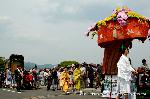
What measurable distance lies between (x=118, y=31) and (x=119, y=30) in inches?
2.8

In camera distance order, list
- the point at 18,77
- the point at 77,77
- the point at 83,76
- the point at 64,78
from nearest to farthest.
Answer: the point at 64,78 < the point at 77,77 < the point at 18,77 < the point at 83,76

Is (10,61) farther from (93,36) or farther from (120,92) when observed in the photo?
(120,92)

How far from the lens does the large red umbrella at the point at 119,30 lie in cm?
1894

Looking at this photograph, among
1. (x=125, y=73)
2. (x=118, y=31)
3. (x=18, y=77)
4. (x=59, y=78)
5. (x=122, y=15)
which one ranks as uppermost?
(x=122, y=15)

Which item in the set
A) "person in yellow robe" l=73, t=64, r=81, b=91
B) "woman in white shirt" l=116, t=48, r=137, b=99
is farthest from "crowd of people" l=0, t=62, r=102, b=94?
"woman in white shirt" l=116, t=48, r=137, b=99

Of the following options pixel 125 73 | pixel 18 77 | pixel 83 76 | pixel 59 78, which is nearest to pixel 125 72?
pixel 125 73

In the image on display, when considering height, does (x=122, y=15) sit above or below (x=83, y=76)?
above

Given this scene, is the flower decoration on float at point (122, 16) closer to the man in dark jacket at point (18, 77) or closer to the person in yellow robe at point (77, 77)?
the person in yellow robe at point (77, 77)

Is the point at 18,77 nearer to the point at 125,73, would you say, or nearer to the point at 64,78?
the point at 64,78

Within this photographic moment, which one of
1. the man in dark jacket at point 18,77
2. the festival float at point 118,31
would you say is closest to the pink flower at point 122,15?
the festival float at point 118,31

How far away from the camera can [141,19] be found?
19.3 meters

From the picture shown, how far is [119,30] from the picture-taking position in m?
19.1

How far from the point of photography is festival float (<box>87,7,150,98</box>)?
1894 cm

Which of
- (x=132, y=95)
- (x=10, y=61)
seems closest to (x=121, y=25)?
(x=132, y=95)
